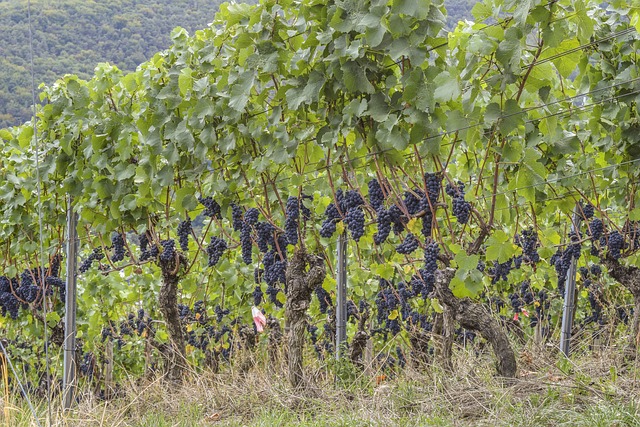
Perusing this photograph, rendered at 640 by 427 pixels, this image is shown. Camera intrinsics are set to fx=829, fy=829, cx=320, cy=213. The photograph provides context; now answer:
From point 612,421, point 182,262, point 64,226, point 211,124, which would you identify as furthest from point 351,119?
point 64,226

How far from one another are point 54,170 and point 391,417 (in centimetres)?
341

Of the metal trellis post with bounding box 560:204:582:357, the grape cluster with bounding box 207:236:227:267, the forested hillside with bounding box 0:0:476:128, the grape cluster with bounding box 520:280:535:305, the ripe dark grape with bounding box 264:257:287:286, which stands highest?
the forested hillside with bounding box 0:0:476:128

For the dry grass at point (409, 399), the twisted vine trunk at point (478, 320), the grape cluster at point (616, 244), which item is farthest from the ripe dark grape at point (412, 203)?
the grape cluster at point (616, 244)

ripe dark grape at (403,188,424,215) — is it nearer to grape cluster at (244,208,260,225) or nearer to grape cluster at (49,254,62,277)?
grape cluster at (244,208,260,225)

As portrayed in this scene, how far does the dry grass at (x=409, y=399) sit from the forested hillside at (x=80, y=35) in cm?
234

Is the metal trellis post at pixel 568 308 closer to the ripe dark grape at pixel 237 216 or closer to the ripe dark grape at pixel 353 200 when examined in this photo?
the ripe dark grape at pixel 353 200

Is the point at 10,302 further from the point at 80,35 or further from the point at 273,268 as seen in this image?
the point at 273,268

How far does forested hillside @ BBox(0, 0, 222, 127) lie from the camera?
22.6 ft

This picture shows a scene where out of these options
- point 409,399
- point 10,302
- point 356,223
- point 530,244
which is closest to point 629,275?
point 530,244

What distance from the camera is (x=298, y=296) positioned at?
515cm

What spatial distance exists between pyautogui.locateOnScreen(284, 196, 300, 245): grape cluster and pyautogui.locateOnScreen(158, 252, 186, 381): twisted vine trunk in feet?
5.26

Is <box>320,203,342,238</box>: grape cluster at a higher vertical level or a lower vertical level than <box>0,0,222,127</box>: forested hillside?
lower

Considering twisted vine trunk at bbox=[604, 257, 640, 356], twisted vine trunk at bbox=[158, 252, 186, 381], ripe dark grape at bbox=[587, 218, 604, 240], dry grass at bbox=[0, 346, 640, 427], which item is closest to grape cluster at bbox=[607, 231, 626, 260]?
ripe dark grape at bbox=[587, 218, 604, 240]

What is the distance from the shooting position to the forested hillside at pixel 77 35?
688 cm
